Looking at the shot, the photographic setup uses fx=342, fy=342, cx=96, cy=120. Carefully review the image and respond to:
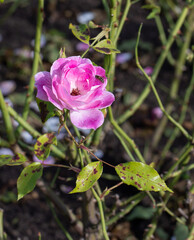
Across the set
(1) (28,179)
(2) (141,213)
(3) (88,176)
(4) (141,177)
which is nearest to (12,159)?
(1) (28,179)

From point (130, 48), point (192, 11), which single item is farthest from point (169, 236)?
point (130, 48)

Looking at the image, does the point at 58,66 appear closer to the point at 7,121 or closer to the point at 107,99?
the point at 107,99

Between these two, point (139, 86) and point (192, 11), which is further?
point (139, 86)

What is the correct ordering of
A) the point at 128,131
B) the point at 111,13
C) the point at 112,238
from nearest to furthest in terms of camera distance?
the point at 111,13
the point at 112,238
the point at 128,131

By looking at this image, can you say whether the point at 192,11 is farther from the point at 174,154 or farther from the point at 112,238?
the point at 112,238

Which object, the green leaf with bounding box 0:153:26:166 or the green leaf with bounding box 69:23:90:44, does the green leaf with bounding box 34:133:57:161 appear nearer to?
the green leaf with bounding box 0:153:26:166

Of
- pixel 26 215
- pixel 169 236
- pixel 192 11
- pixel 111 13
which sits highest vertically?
pixel 111 13

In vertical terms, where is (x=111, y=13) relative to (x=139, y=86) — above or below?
above

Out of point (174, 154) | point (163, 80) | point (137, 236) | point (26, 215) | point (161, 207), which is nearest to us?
point (161, 207)
